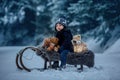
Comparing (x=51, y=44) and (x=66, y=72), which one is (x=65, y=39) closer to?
(x=51, y=44)

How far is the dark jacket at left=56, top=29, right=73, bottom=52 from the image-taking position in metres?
1.97

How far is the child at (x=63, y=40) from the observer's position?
1944mm

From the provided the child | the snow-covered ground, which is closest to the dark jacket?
the child

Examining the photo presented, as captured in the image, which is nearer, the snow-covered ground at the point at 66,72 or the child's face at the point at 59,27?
the snow-covered ground at the point at 66,72

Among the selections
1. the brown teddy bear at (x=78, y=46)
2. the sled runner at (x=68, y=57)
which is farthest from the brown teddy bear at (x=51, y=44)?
the brown teddy bear at (x=78, y=46)

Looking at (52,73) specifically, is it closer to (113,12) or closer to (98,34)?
(113,12)

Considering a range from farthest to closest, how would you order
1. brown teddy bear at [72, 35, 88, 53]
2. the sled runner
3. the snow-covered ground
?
brown teddy bear at [72, 35, 88, 53] < the sled runner < the snow-covered ground

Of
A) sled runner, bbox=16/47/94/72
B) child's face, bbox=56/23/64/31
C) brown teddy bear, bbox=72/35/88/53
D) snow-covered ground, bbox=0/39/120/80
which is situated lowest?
snow-covered ground, bbox=0/39/120/80

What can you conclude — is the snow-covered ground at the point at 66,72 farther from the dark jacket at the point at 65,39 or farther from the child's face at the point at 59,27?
the child's face at the point at 59,27

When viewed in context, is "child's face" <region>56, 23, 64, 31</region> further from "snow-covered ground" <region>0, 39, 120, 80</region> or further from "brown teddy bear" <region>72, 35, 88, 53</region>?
"snow-covered ground" <region>0, 39, 120, 80</region>

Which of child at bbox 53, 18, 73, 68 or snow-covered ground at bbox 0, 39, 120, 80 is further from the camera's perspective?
child at bbox 53, 18, 73, 68

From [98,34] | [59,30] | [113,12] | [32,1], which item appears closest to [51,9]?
[32,1]

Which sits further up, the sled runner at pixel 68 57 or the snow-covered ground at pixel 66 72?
the sled runner at pixel 68 57

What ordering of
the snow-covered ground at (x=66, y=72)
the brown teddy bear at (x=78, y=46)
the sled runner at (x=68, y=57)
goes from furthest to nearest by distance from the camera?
the brown teddy bear at (x=78, y=46) → the sled runner at (x=68, y=57) → the snow-covered ground at (x=66, y=72)
